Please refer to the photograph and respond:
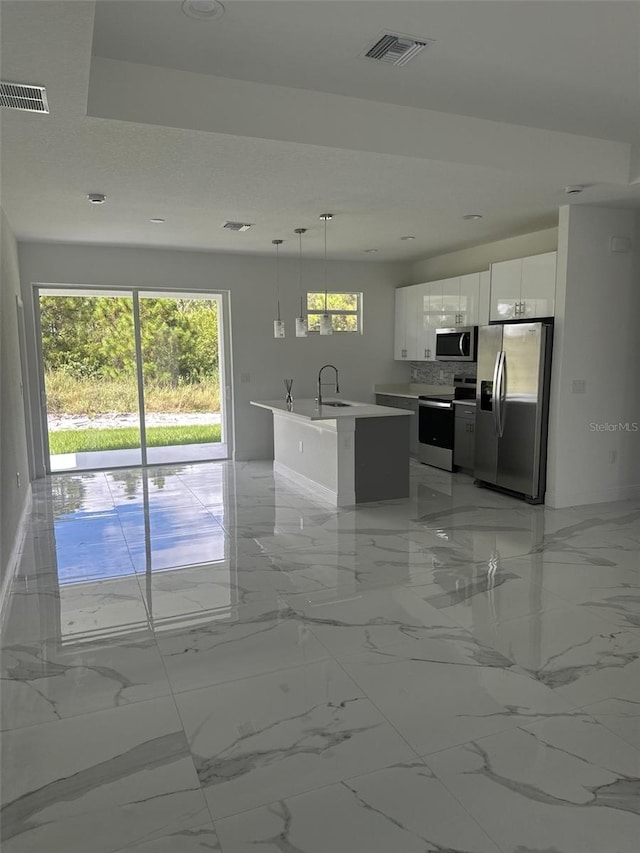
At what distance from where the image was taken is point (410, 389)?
8539 mm

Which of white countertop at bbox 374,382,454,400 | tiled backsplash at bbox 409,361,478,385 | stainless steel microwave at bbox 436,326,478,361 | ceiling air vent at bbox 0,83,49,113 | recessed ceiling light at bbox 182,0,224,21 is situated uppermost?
recessed ceiling light at bbox 182,0,224,21

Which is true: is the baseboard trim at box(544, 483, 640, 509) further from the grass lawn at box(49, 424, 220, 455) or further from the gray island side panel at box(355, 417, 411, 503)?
the grass lawn at box(49, 424, 220, 455)

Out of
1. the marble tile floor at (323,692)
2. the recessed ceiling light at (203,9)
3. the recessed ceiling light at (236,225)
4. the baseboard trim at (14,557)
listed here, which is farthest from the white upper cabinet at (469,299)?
the baseboard trim at (14,557)

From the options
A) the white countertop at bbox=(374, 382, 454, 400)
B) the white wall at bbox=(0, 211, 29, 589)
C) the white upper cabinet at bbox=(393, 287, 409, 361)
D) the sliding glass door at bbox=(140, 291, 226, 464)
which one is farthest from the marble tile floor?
the white upper cabinet at bbox=(393, 287, 409, 361)

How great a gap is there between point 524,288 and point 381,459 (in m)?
2.16

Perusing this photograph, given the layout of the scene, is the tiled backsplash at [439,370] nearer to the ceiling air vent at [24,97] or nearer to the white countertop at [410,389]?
the white countertop at [410,389]

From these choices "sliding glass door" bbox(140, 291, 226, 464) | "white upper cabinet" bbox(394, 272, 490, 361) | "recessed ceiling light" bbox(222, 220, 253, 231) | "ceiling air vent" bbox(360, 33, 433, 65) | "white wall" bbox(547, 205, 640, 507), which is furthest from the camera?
"sliding glass door" bbox(140, 291, 226, 464)

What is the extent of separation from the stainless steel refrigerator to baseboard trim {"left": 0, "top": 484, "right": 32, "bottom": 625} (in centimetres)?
430

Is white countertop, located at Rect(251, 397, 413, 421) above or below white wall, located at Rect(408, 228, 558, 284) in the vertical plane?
below

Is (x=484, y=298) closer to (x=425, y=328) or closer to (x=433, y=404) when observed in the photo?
(x=425, y=328)

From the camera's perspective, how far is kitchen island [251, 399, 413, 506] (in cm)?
550

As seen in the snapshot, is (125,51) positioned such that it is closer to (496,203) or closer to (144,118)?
(144,118)

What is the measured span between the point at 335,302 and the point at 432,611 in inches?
223

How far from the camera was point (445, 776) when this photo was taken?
200 centimetres
